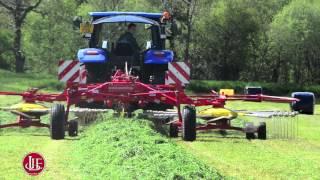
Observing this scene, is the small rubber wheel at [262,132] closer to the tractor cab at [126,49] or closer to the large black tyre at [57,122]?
the tractor cab at [126,49]

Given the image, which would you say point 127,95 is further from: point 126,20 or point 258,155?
point 126,20

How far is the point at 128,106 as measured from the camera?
1106 centimetres

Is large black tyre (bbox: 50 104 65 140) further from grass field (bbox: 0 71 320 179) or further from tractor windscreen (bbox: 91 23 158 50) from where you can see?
tractor windscreen (bbox: 91 23 158 50)

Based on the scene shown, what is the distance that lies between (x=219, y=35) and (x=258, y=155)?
32.7m

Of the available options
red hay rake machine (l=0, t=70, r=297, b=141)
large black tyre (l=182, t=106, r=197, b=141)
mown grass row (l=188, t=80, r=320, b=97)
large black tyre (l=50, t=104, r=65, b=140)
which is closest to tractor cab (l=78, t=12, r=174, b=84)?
red hay rake machine (l=0, t=70, r=297, b=141)

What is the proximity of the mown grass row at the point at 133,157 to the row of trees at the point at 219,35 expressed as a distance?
89.4 ft

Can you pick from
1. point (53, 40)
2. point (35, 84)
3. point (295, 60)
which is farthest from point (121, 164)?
point (295, 60)

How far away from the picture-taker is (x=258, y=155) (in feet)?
28.9

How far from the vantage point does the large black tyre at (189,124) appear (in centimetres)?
1004

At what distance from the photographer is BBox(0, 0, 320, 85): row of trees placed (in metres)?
37.7

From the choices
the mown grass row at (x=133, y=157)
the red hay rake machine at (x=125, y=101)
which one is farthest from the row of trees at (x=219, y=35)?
the mown grass row at (x=133, y=157)

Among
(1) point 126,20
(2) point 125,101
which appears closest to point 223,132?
(2) point 125,101

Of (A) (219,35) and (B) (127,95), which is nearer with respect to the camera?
(B) (127,95)

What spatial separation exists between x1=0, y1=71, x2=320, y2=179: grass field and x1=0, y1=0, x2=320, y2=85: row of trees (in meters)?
26.2
